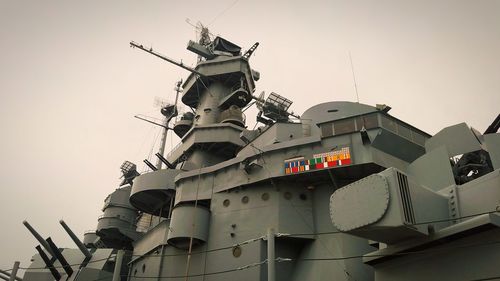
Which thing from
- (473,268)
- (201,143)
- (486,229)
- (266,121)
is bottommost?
(473,268)

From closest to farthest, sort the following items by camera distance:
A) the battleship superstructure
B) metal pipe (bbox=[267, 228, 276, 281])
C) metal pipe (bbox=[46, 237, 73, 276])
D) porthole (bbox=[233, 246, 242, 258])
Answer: the battleship superstructure < metal pipe (bbox=[267, 228, 276, 281]) < porthole (bbox=[233, 246, 242, 258]) < metal pipe (bbox=[46, 237, 73, 276])

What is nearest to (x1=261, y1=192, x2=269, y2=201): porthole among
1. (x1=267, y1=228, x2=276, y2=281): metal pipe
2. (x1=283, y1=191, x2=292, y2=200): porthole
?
(x1=283, y1=191, x2=292, y2=200): porthole

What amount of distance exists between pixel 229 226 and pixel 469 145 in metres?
8.15

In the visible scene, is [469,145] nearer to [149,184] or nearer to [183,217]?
[183,217]

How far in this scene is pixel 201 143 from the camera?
20.1 meters

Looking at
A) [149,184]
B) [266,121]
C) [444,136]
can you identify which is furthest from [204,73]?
[444,136]

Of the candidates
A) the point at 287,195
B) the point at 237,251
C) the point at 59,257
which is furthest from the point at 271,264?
the point at 59,257

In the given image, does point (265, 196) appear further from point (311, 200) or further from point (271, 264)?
point (271, 264)

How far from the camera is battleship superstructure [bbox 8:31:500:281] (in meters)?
7.05

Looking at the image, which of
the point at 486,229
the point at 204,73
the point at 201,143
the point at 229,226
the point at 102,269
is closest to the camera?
the point at 486,229

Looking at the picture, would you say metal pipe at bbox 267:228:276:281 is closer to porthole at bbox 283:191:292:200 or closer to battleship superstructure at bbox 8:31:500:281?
battleship superstructure at bbox 8:31:500:281

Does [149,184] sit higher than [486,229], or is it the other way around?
[149,184]

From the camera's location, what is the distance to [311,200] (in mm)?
13828

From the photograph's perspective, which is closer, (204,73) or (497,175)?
(497,175)
